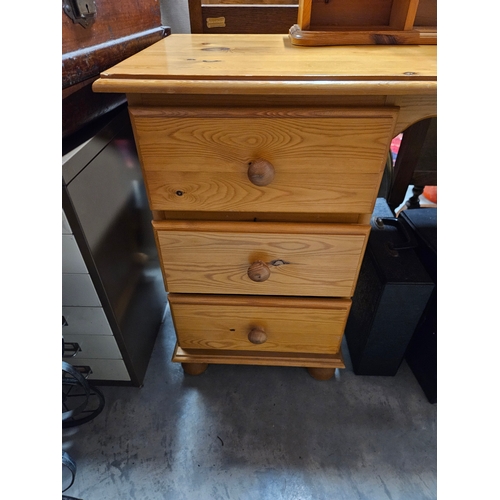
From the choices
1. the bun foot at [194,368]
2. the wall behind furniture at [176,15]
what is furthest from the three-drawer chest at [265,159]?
the wall behind furniture at [176,15]

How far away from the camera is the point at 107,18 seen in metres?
0.68

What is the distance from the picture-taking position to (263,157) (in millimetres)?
516

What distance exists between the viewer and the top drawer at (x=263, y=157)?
481 mm

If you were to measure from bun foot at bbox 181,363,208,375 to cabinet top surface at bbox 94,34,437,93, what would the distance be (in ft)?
2.23

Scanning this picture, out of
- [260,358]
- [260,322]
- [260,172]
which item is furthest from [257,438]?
[260,172]

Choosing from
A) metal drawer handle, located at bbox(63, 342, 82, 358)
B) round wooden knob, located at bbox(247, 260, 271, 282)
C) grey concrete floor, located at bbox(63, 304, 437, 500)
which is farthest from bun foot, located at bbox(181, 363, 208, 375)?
round wooden knob, located at bbox(247, 260, 271, 282)

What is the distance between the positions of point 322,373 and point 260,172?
0.61 m

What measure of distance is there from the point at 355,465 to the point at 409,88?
29.7 inches

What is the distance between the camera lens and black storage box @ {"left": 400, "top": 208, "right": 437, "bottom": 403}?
0.81 meters

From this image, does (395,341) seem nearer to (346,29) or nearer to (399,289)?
(399,289)

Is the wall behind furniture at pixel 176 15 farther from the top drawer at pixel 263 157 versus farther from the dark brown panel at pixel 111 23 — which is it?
the top drawer at pixel 263 157

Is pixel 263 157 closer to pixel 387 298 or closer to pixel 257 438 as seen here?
pixel 387 298

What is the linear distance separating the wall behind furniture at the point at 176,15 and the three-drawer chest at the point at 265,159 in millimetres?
423

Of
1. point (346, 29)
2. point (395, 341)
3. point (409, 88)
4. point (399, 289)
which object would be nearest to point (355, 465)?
point (395, 341)
